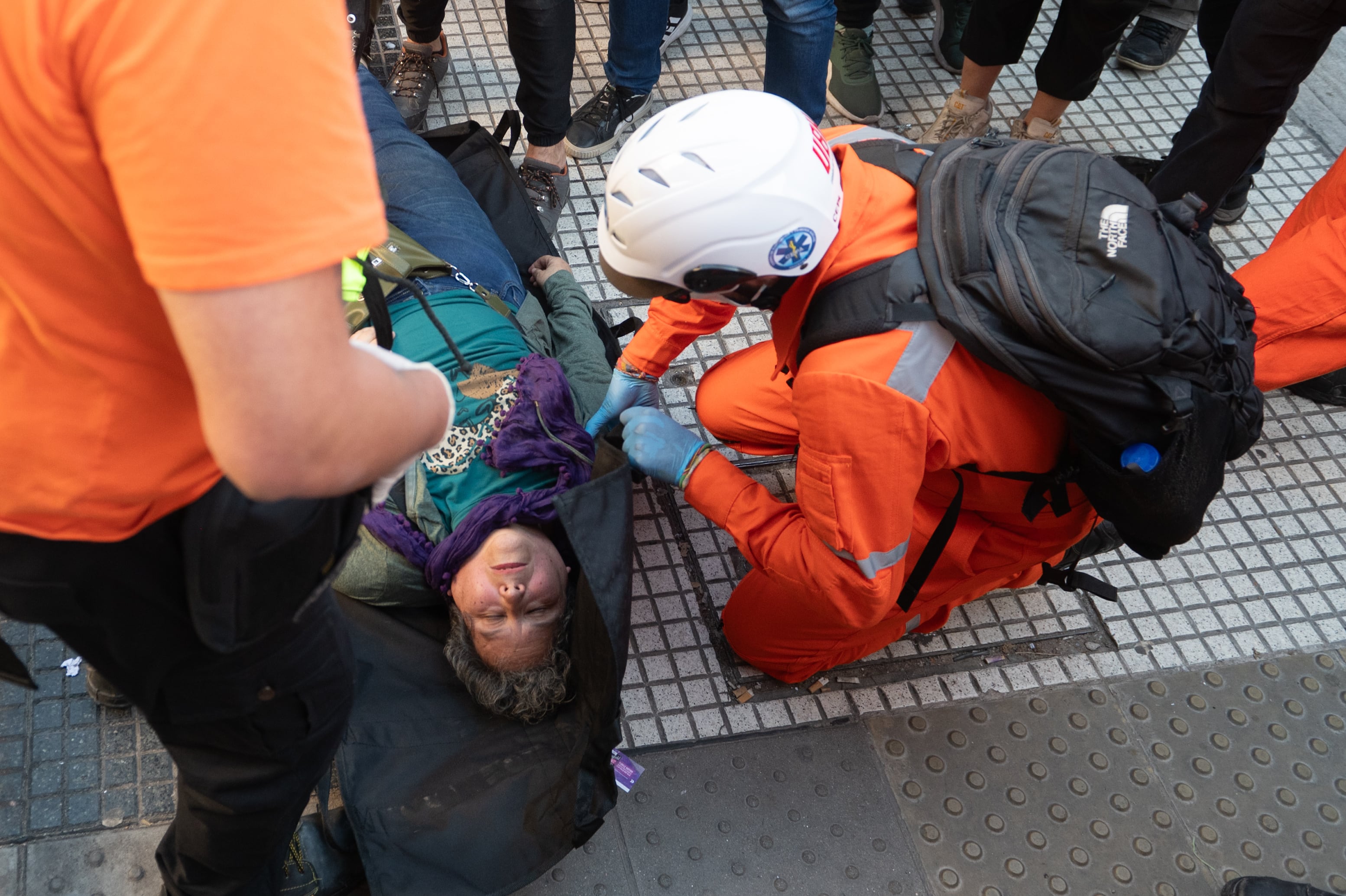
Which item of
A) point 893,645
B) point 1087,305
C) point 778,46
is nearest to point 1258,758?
point 893,645

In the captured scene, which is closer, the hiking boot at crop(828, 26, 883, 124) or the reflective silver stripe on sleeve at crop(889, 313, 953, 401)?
the reflective silver stripe on sleeve at crop(889, 313, 953, 401)

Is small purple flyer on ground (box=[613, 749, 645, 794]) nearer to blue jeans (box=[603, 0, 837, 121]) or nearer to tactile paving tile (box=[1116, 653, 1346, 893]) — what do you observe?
tactile paving tile (box=[1116, 653, 1346, 893])

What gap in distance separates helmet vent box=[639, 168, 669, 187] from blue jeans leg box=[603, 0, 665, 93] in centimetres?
189

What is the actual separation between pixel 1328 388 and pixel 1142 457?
2071 millimetres

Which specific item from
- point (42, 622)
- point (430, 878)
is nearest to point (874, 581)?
point (430, 878)

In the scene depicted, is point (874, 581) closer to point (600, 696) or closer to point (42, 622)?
point (600, 696)

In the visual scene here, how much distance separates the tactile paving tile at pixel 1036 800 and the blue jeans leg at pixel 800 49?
6.69 feet

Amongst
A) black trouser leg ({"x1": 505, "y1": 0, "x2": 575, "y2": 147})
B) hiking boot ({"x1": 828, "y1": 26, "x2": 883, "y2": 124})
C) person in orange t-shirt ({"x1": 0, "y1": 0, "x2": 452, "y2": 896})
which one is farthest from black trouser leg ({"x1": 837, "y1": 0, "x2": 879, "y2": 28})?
person in orange t-shirt ({"x1": 0, "y1": 0, "x2": 452, "y2": 896})

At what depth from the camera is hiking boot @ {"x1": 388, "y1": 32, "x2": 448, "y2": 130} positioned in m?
3.95

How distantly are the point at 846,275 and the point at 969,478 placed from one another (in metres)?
0.61

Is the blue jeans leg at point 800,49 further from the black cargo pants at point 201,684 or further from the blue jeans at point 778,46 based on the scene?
the black cargo pants at point 201,684

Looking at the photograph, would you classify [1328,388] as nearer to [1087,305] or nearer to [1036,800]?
[1036,800]

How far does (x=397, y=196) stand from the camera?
3125 millimetres

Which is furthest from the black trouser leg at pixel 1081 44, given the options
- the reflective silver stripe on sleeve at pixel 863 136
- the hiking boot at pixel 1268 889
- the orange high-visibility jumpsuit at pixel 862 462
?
the hiking boot at pixel 1268 889
